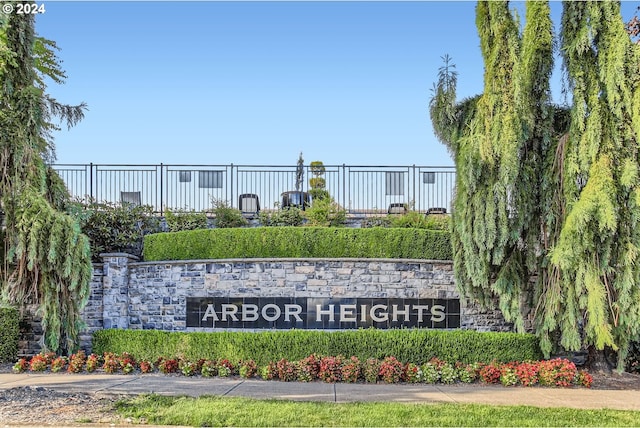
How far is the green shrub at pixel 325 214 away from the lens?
1452cm

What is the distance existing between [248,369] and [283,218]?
5162mm

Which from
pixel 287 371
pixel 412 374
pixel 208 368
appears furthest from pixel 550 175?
pixel 208 368

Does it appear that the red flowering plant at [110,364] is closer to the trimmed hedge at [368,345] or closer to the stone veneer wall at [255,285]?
the trimmed hedge at [368,345]

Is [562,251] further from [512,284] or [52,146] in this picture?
[52,146]

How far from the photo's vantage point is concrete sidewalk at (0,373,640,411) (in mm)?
8523

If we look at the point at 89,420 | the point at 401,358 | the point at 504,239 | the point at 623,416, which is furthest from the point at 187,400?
the point at 504,239

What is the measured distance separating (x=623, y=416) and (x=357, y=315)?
588cm

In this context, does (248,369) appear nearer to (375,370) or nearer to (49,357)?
(375,370)

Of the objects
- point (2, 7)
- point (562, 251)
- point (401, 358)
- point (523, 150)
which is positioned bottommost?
point (401, 358)

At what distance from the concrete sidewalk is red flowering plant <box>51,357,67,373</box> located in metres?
0.52

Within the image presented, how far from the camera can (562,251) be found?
34.0 ft

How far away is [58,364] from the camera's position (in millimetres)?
11086

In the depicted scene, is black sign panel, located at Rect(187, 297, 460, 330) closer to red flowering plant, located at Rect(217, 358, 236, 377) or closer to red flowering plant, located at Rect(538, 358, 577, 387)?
red flowering plant, located at Rect(217, 358, 236, 377)

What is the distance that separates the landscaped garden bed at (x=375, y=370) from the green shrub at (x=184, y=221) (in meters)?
4.45
